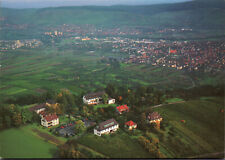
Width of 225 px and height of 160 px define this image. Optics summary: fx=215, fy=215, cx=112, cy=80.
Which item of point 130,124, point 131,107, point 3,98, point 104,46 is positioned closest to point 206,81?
point 131,107

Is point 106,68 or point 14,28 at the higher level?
point 14,28

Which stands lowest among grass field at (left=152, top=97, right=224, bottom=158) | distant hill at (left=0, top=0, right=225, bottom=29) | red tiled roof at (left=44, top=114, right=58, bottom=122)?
grass field at (left=152, top=97, right=224, bottom=158)

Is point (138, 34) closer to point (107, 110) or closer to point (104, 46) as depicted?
point (104, 46)

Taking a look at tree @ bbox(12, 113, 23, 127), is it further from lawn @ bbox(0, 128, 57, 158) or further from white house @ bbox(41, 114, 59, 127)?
white house @ bbox(41, 114, 59, 127)

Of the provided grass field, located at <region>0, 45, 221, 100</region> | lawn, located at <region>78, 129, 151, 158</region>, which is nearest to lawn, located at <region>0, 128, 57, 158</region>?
lawn, located at <region>78, 129, 151, 158</region>

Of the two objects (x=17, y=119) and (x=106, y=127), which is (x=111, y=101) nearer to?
(x=106, y=127)

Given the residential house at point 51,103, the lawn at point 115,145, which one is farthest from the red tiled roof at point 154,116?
the residential house at point 51,103
